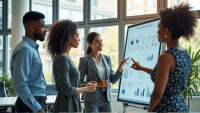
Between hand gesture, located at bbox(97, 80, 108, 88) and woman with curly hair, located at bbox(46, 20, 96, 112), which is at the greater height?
woman with curly hair, located at bbox(46, 20, 96, 112)

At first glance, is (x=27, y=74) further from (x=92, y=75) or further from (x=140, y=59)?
(x=140, y=59)

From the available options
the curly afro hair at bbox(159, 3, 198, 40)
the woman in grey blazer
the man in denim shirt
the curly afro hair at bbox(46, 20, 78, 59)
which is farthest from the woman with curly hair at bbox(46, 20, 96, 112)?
the curly afro hair at bbox(159, 3, 198, 40)

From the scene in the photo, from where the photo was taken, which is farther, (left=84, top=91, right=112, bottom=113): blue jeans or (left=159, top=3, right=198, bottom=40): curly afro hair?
(left=84, top=91, right=112, bottom=113): blue jeans

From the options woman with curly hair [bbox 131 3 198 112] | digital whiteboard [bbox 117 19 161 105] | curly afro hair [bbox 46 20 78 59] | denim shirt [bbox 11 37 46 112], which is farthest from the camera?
digital whiteboard [bbox 117 19 161 105]

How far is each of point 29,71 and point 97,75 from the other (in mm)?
1063

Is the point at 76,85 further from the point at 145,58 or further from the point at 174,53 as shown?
the point at 145,58

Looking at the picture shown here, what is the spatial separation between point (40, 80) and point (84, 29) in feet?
12.7

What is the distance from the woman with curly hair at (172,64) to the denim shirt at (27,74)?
97 centimetres

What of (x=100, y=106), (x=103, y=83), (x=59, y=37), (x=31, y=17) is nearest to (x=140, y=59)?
(x=103, y=83)

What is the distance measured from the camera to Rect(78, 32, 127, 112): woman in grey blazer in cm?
256

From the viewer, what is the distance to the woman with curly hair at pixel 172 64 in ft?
4.39

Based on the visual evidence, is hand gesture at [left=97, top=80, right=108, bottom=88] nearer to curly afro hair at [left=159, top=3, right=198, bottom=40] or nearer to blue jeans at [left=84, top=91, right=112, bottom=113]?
blue jeans at [left=84, top=91, right=112, bottom=113]

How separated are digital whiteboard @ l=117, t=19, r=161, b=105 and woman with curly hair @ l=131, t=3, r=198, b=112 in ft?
3.16

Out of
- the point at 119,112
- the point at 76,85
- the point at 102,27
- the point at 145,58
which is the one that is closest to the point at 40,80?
the point at 76,85
